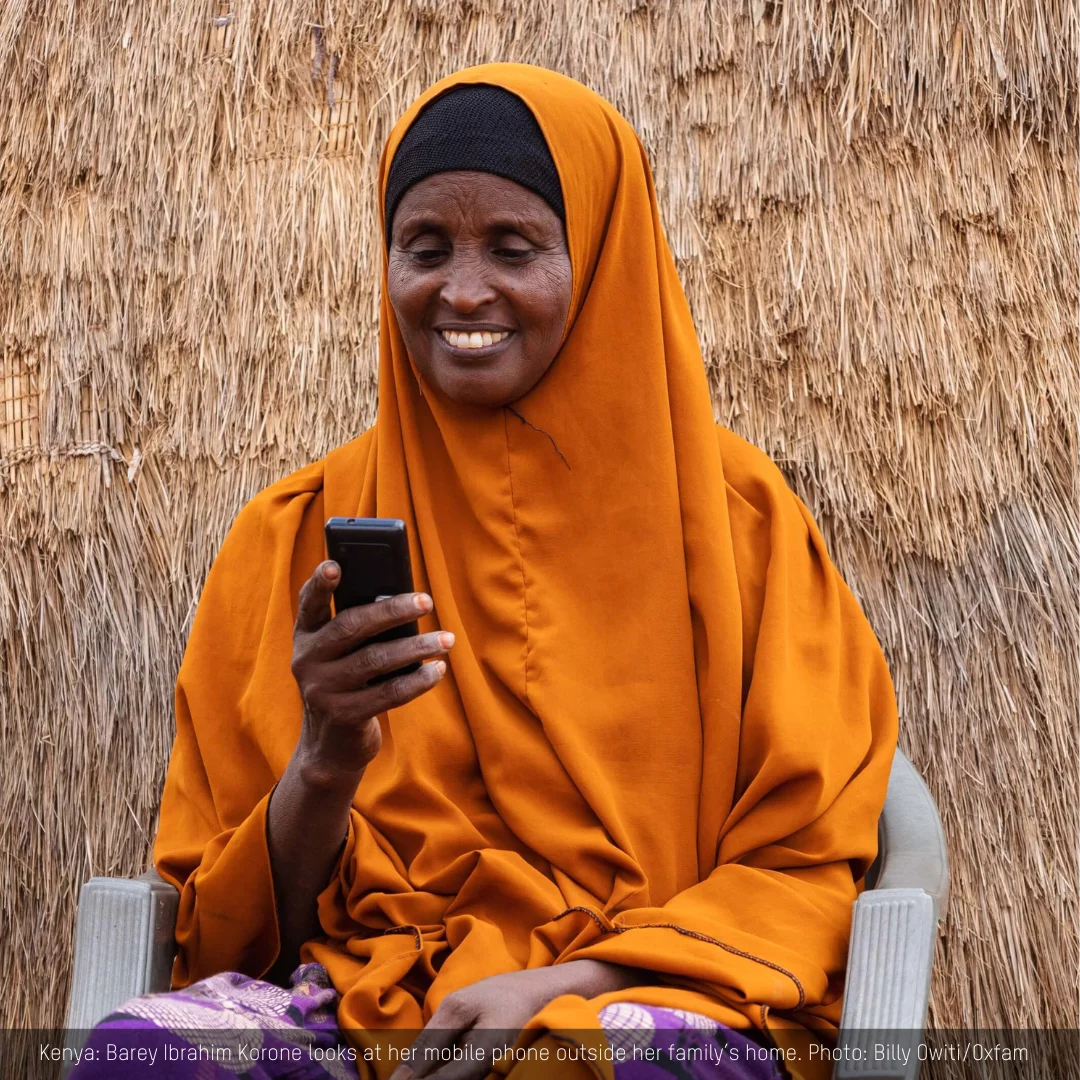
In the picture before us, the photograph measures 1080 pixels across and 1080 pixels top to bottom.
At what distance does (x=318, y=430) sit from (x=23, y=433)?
2.40 feet

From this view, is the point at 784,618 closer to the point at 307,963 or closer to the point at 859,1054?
the point at 859,1054

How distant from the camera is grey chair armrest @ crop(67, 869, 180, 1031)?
193 cm

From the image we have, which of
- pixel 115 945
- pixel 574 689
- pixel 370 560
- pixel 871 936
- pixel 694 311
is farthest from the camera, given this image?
pixel 694 311

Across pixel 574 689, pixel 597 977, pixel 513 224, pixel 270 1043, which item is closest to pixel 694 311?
pixel 513 224

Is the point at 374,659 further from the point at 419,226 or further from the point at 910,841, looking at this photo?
the point at 910,841

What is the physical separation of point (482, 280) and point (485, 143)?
0.69 feet

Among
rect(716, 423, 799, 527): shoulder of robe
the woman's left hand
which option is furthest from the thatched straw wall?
the woman's left hand

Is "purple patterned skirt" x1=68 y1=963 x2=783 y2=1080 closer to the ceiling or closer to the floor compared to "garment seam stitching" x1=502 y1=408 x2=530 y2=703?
closer to the floor

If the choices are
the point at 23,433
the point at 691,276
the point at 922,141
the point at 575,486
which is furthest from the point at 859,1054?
the point at 23,433

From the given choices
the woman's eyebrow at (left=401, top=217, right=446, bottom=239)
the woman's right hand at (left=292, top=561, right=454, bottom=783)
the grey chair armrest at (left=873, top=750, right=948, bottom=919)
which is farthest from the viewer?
the woman's eyebrow at (left=401, top=217, right=446, bottom=239)

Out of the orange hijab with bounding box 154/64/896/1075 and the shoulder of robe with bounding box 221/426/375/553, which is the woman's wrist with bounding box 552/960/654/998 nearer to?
the orange hijab with bounding box 154/64/896/1075

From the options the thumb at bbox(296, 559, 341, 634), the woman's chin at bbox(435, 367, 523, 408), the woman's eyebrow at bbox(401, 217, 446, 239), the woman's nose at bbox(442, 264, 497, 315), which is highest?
the woman's eyebrow at bbox(401, 217, 446, 239)

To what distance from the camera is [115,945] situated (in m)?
1.96

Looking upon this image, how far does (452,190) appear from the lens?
2.05 m
